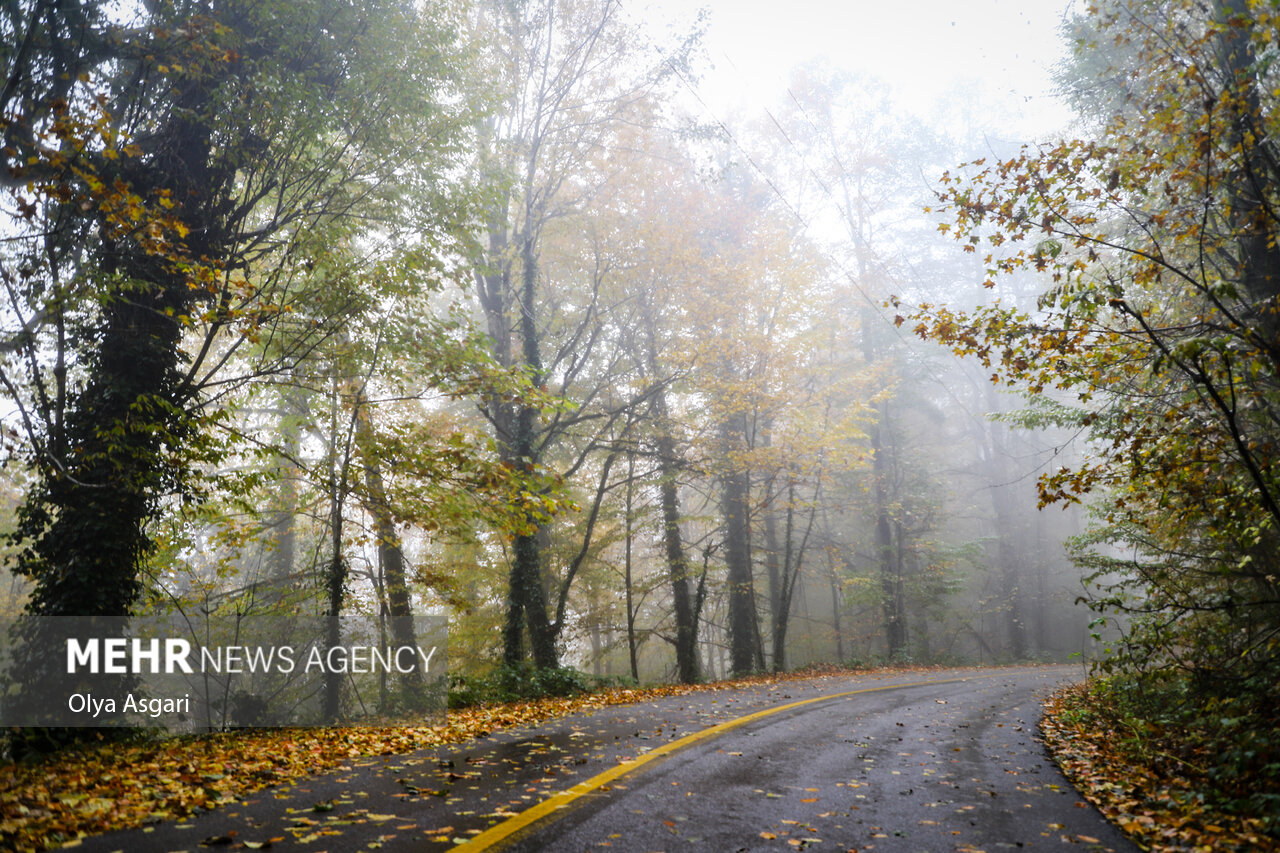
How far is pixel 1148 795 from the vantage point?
5031 millimetres

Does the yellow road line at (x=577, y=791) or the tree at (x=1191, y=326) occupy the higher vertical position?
the tree at (x=1191, y=326)

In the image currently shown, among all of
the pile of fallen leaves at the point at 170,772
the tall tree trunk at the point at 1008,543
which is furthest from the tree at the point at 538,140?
the tall tree trunk at the point at 1008,543

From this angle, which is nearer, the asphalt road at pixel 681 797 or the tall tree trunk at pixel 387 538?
the asphalt road at pixel 681 797

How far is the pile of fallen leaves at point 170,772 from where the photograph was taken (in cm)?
386

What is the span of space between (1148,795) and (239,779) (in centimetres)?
647

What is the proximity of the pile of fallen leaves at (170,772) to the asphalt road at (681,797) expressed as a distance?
10.9 inches

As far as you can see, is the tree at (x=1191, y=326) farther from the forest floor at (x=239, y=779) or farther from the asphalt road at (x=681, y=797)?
the asphalt road at (x=681, y=797)

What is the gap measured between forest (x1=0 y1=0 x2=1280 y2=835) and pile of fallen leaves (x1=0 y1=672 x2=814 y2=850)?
1436mm

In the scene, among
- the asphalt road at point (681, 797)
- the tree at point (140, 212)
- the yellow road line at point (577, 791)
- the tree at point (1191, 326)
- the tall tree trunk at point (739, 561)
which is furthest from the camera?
the tall tree trunk at point (739, 561)

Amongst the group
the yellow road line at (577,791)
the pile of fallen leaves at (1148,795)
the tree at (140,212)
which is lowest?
the pile of fallen leaves at (1148,795)

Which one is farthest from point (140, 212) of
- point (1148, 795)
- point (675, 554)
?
point (675, 554)

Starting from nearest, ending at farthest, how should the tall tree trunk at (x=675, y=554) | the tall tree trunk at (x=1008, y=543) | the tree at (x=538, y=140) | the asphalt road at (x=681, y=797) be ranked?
the asphalt road at (x=681, y=797)
the tree at (x=538, y=140)
the tall tree trunk at (x=675, y=554)
the tall tree trunk at (x=1008, y=543)

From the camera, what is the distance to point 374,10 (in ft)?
33.3

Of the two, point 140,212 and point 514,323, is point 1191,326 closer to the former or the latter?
point 140,212
